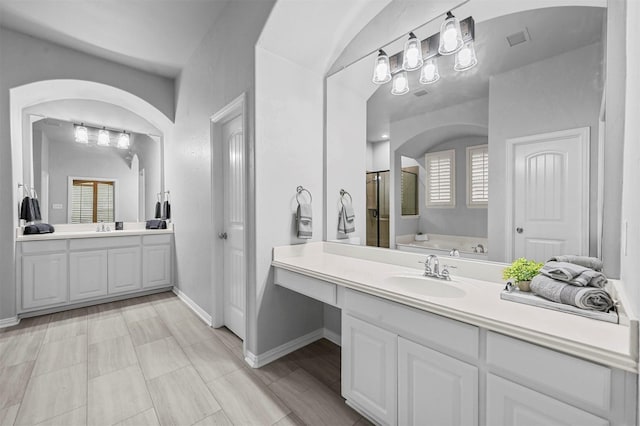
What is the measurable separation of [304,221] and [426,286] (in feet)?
3.42

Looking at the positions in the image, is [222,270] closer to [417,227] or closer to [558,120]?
[417,227]

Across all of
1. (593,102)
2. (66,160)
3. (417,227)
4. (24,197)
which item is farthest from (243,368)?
(66,160)

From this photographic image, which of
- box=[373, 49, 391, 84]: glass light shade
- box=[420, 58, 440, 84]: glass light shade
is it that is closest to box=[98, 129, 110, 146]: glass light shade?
box=[373, 49, 391, 84]: glass light shade

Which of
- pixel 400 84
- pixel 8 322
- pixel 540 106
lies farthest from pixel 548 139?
pixel 8 322

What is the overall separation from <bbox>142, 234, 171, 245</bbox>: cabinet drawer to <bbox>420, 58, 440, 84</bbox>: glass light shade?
3.62 m

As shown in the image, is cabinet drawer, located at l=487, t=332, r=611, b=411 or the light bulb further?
the light bulb

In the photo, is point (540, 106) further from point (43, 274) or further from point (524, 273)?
point (43, 274)

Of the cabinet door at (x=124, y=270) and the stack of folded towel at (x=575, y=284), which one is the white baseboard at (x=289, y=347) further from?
the cabinet door at (x=124, y=270)

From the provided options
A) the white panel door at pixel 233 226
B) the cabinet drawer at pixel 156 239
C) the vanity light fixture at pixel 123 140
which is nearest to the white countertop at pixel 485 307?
the white panel door at pixel 233 226

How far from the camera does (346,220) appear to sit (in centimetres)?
237

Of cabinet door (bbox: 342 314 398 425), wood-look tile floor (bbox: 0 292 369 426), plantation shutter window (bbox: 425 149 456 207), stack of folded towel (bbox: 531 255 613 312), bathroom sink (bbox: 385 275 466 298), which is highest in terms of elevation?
plantation shutter window (bbox: 425 149 456 207)

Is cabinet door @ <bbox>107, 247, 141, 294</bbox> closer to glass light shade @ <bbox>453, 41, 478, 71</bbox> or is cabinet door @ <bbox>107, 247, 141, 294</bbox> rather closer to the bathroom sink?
the bathroom sink

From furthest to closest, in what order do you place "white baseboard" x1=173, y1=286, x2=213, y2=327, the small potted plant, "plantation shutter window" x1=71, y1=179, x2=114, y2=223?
"plantation shutter window" x1=71, y1=179, x2=114, y2=223 → "white baseboard" x1=173, y1=286, x2=213, y2=327 → the small potted plant

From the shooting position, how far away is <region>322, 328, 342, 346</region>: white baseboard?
2.43m
